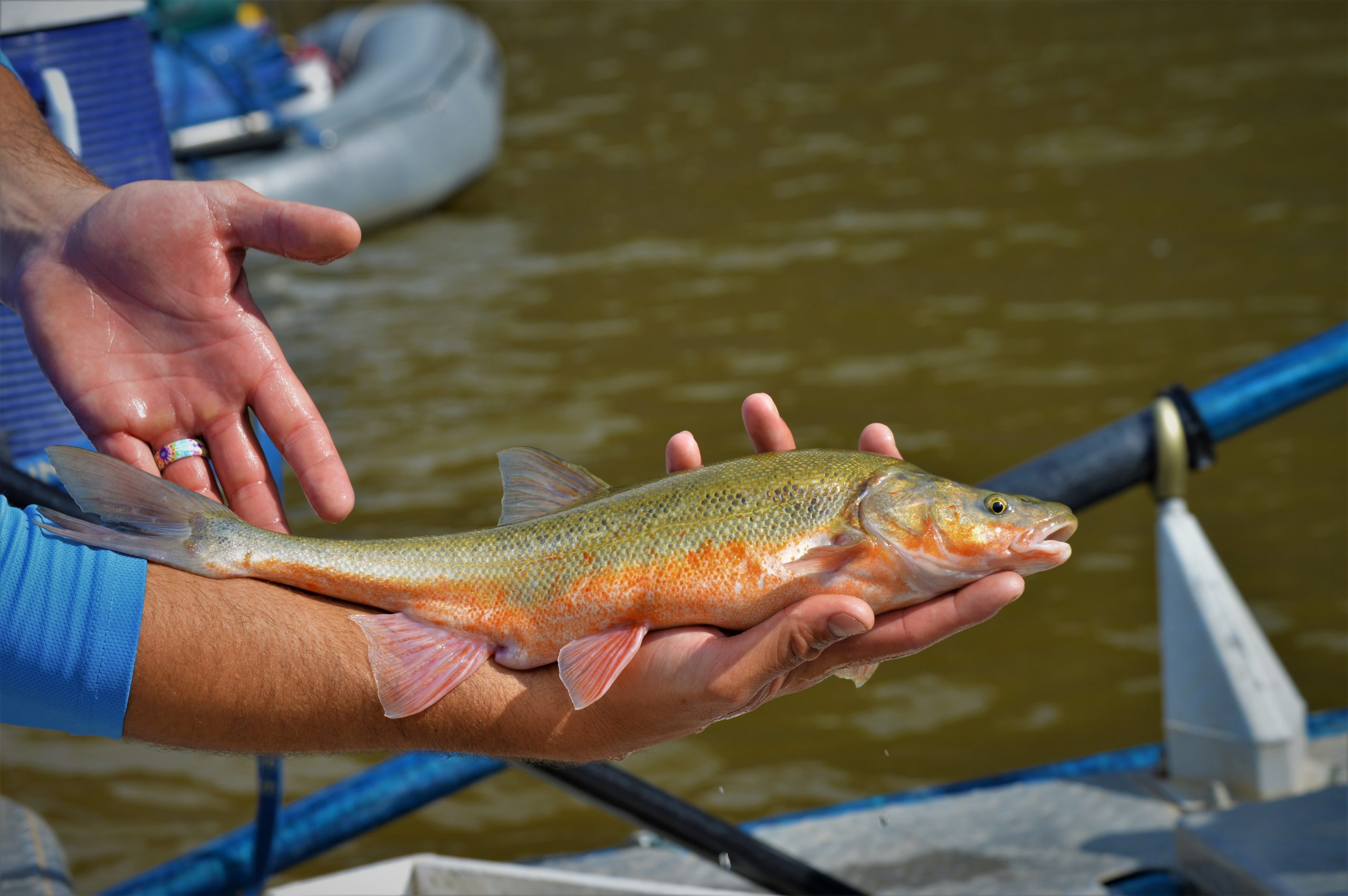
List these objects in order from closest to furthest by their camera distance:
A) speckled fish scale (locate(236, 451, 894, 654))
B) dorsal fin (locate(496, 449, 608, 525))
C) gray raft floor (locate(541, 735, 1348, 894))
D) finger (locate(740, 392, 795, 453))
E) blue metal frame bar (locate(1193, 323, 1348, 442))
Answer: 1. speckled fish scale (locate(236, 451, 894, 654))
2. dorsal fin (locate(496, 449, 608, 525))
3. finger (locate(740, 392, 795, 453))
4. gray raft floor (locate(541, 735, 1348, 894))
5. blue metal frame bar (locate(1193, 323, 1348, 442))

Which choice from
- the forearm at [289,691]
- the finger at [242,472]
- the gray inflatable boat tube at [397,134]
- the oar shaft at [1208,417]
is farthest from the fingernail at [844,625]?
the gray inflatable boat tube at [397,134]

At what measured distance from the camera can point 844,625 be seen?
224 centimetres

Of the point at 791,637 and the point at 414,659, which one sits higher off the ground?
the point at 791,637

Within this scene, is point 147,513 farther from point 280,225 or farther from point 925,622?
point 925,622

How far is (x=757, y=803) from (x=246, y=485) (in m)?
3.43

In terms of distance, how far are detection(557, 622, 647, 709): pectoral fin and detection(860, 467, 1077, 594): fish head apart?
0.48 metres

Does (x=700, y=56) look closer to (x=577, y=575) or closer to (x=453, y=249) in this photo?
(x=453, y=249)

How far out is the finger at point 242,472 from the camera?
Answer: 2875 millimetres

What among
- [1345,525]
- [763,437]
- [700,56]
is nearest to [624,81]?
[700,56]

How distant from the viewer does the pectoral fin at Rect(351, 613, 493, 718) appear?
7.94ft

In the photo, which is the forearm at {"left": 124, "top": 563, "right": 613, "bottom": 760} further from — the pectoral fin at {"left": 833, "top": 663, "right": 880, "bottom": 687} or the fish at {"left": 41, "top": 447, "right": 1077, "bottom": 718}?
the pectoral fin at {"left": 833, "top": 663, "right": 880, "bottom": 687}

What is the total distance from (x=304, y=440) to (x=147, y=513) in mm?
502

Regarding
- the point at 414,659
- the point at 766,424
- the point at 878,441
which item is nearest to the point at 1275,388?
the point at 878,441

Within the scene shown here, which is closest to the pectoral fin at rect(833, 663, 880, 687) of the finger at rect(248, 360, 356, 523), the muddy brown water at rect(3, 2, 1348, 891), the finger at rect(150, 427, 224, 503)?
the finger at rect(248, 360, 356, 523)
